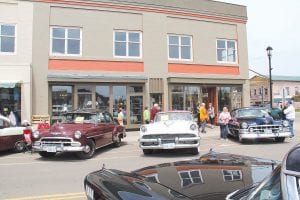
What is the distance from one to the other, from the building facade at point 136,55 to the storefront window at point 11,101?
90 cm

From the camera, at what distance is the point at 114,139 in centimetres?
1469

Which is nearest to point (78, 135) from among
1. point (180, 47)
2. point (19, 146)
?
point (19, 146)

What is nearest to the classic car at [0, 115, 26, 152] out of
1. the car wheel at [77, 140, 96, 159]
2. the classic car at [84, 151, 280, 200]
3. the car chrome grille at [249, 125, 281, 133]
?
the car wheel at [77, 140, 96, 159]

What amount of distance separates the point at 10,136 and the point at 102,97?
29.5 ft

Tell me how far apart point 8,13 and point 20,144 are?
9.49 m

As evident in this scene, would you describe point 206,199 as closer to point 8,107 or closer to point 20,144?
point 20,144

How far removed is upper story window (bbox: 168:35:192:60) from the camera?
24297 mm

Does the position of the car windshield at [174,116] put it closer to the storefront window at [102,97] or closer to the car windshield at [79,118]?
the car windshield at [79,118]

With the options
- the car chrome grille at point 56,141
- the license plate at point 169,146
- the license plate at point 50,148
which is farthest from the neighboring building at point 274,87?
the license plate at point 50,148

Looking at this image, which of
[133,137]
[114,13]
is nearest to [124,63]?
[114,13]

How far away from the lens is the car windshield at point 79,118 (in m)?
13.3

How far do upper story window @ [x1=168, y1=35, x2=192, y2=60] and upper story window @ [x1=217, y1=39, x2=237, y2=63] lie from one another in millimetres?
2348

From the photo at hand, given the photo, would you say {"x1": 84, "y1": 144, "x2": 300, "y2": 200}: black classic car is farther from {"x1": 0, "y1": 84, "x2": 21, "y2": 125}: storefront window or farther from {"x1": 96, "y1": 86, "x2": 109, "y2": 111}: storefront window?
Answer: {"x1": 96, "y1": 86, "x2": 109, "y2": 111}: storefront window

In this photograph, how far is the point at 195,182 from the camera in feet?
10.4
